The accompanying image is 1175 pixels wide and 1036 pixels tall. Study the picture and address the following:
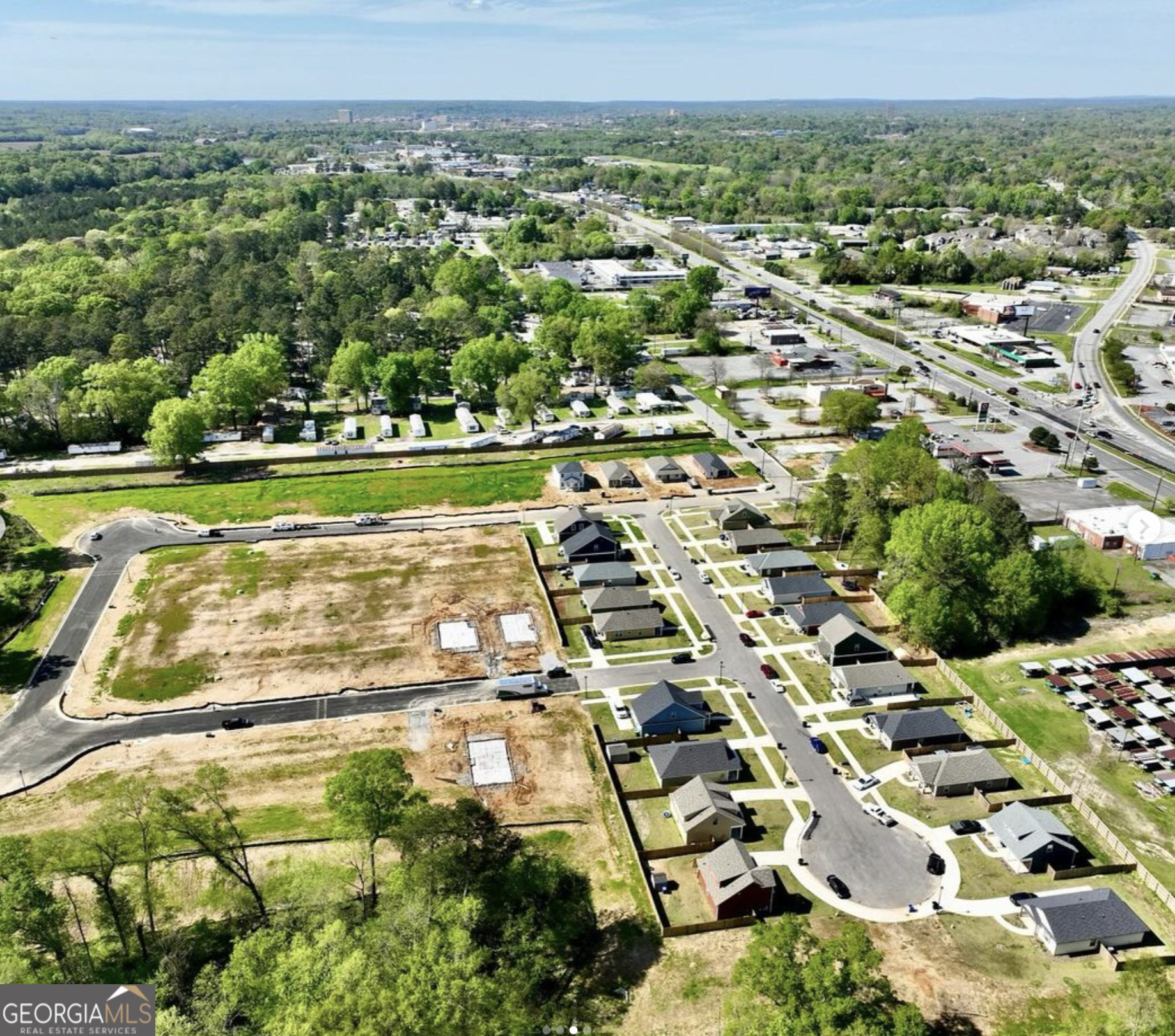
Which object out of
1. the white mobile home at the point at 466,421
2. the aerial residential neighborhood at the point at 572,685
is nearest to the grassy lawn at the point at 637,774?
the aerial residential neighborhood at the point at 572,685

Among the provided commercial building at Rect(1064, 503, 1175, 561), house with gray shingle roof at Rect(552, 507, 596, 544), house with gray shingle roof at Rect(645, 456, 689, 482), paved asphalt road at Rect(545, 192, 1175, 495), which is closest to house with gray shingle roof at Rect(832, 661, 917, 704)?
house with gray shingle roof at Rect(552, 507, 596, 544)

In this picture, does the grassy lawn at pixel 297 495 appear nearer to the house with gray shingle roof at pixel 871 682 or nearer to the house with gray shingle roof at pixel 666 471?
the house with gray shingle roof at pixel 666 471

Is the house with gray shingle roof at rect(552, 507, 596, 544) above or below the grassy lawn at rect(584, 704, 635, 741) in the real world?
above

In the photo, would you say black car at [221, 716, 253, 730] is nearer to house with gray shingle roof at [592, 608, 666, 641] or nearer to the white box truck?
the white box truck

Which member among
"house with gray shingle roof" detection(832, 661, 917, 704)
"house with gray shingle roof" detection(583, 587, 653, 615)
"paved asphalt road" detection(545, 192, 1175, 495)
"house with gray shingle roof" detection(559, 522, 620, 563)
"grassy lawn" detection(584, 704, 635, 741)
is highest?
"paved asphalt road" detection(545, 192, 1175, 495)

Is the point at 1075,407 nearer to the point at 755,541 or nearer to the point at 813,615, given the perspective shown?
the point at 755,541

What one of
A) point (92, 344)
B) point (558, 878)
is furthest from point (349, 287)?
point (558, 878)

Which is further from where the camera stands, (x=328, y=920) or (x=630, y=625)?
(x=630, y=625)

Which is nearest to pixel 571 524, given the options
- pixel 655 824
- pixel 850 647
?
pixel 850 647

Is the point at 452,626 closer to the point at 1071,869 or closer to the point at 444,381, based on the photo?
the point at 1071,869
